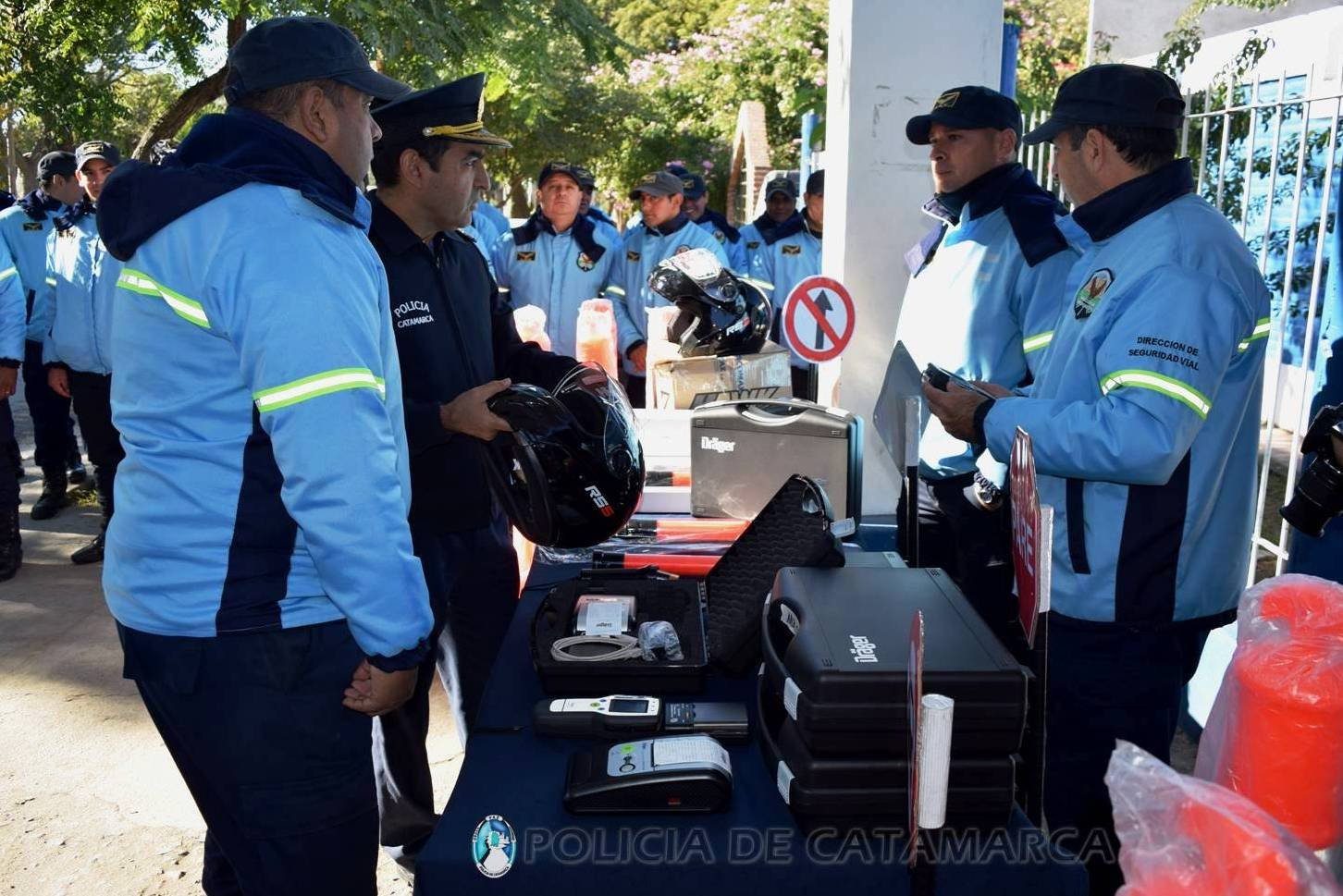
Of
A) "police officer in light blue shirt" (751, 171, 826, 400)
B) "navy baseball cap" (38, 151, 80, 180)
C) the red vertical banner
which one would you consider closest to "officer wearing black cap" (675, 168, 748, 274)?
"police officer in light blue shirt" (751, 171, 826, 400)

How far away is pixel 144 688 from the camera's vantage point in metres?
1.98

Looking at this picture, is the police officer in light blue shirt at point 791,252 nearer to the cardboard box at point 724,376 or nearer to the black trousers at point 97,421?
the cardboard box at point 724,376

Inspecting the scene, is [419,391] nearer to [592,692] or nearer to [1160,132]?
[592,692]

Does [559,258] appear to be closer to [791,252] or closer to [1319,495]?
[791,252]

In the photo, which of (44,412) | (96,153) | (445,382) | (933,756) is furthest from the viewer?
(44,412)

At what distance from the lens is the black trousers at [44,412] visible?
22.7 feet

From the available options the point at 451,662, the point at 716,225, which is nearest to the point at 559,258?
the point at 716,225

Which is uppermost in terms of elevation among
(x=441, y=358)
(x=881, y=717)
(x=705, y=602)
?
(x=441, y=358)

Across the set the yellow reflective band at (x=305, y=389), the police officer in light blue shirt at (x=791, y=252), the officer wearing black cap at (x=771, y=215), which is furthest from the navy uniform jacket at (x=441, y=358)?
the officer wearing black cap at (x=771, y=215)

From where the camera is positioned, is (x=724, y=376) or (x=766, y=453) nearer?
(x=766, y=453)

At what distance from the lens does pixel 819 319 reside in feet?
13.0

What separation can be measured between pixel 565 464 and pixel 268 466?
61 centimetres

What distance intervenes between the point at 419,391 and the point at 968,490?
154 cm

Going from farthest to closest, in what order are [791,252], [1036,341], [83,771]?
[791,252] < [83,771] < [1036,341]
